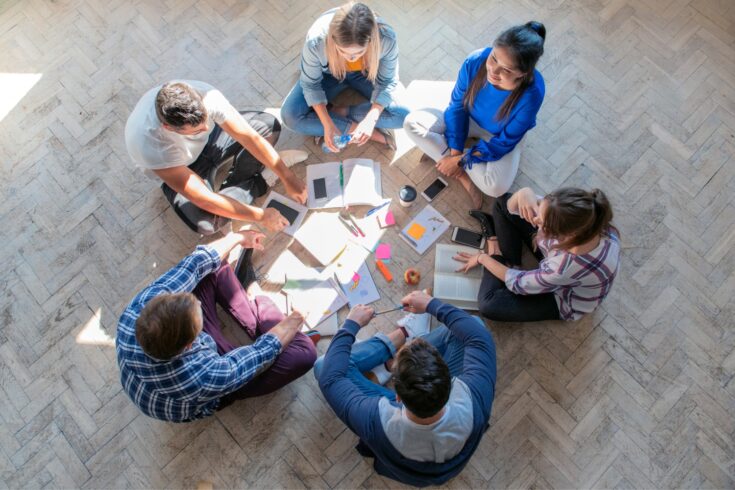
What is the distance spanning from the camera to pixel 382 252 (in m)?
3.22

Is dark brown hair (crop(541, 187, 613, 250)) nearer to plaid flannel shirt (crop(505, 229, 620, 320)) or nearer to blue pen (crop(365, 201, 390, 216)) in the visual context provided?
plaid flannel shirt (crop(505, 229, 620, 320))

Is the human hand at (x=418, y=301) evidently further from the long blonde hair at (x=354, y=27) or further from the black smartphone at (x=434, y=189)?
the long blonde hair at (x=354, y=27)

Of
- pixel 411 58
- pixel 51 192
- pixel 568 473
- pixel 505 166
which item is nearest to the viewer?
pixel 568 473

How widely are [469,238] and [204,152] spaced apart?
1.74 m

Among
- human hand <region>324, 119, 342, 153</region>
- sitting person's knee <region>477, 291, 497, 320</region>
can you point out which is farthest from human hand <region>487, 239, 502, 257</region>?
human hand <region>324, 119, 342, 153</region>

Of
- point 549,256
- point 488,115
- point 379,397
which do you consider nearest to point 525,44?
point 488,115

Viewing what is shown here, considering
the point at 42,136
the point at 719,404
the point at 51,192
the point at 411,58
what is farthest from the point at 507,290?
the point at 42,136

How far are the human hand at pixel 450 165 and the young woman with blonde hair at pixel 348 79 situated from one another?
39 centimetres

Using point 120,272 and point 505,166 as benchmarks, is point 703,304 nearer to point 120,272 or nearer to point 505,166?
point 505,166

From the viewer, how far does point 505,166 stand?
10.0 ft

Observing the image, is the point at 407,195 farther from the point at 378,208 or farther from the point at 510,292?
the point at 510,292

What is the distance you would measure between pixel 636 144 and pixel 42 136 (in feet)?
13.3

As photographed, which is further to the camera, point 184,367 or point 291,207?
point 291,207

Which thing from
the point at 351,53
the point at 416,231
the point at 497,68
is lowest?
the point at 416,231
